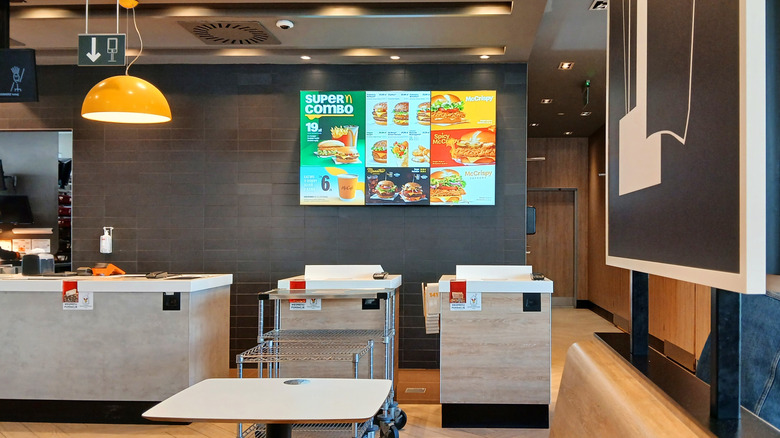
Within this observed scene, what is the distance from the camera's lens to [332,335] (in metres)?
3.93

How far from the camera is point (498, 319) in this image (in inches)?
152

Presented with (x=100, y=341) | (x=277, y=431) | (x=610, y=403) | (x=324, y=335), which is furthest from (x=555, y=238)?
(x=610, y=403)

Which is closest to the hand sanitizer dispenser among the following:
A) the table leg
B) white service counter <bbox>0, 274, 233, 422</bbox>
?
white service counter <bbox>0, 274, 233, 422</bbox>

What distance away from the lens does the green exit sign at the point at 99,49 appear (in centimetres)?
390

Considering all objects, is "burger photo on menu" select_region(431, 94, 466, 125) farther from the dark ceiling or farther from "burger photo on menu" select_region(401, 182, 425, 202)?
"burger photo on menu" select_region(401, 182, 425, 202)

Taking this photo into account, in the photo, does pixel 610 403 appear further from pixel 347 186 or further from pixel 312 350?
pixel 347 186

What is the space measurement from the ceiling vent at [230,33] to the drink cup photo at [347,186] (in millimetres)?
1307

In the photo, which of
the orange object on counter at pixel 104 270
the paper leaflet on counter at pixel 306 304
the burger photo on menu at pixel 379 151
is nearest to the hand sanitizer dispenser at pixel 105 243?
the orange object on counter at pixel 104 270

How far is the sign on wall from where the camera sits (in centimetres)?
77

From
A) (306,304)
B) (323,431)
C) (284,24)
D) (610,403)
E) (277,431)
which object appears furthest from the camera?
(284,24)

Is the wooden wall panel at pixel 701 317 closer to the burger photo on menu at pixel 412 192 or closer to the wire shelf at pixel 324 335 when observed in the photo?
the burger photo on menu at pixel 412 192

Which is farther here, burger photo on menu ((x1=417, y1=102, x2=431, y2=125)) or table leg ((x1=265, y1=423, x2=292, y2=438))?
burger photo on menu ((x1=417, y1=102, x2=431, y2=125))

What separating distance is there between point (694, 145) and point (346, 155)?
452 cm

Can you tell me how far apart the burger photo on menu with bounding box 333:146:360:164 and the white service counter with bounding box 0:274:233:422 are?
1.87 metres
